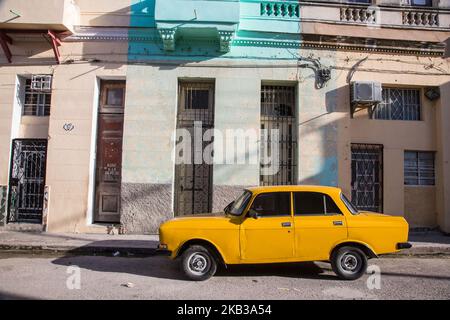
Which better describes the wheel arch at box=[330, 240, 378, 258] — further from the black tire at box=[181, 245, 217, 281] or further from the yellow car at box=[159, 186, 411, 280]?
the black tire at box=[181, 245, 217, 281]

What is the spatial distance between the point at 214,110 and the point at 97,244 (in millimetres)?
4584

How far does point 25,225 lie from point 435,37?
41.3 ft

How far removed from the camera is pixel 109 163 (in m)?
10.5

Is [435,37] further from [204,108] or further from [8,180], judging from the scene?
[8,180]

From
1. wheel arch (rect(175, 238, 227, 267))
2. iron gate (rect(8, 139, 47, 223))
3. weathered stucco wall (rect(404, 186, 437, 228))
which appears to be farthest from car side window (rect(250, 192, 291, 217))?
iron gate (rect(8, 139, 47, 223))

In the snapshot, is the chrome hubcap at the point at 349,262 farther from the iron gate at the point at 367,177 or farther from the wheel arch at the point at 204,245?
the iron gate at the point at 367,177

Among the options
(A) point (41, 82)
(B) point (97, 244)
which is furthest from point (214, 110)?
(A) point (41, 82)

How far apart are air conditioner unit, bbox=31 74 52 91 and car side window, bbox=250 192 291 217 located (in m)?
7.19

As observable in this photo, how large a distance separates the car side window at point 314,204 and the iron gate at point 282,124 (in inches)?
161

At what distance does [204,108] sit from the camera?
34.9 feet

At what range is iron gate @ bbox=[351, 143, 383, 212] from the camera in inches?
410

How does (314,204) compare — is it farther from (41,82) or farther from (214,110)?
(41,82)
